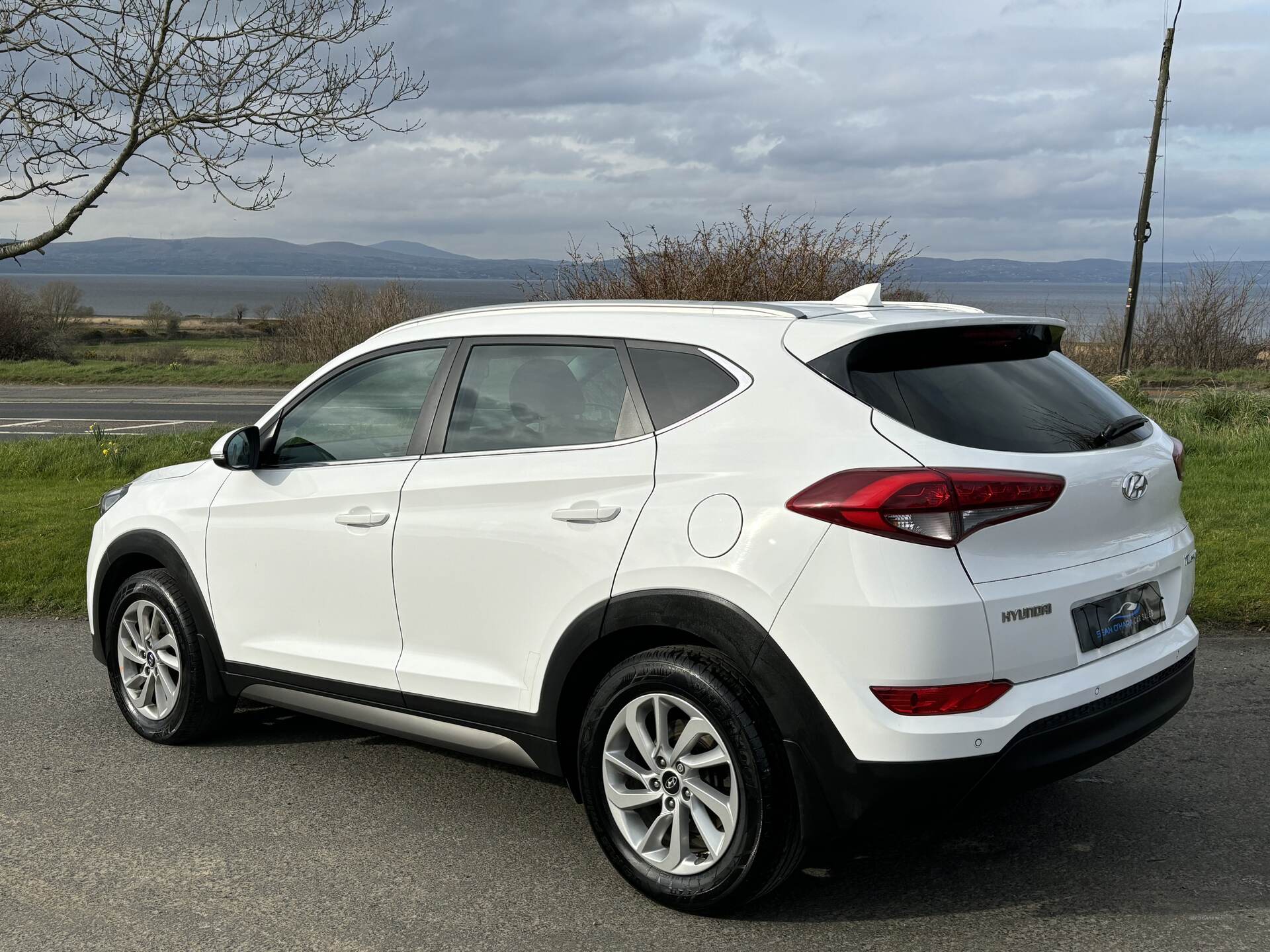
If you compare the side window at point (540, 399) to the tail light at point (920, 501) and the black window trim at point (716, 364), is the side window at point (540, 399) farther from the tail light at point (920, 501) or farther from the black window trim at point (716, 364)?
the tail light at point (920, 501)

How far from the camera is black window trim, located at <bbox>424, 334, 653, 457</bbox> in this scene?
3701 mm

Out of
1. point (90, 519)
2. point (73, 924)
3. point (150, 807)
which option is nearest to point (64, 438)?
point (90, 519)

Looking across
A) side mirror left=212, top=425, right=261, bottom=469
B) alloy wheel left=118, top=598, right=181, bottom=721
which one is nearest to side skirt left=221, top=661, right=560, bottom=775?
alloy wheel left=118, top=598, right=181, bottom=721

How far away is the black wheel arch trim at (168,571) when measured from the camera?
16.0ft

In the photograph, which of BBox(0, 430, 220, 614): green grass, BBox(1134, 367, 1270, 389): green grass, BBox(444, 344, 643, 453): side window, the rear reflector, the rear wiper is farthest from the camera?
BBox(1134, 367, 1270, 389): green grass

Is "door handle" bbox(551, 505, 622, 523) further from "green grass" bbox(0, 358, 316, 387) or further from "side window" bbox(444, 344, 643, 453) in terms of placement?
"green grass" bbox(0, 358, 316, 387)

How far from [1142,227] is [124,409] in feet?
71.2

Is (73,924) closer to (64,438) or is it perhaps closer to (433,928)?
(433,928)

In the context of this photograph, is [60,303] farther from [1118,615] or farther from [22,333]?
[1118,615]

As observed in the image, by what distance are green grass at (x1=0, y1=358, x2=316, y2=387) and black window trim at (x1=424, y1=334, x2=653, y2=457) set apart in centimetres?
2658

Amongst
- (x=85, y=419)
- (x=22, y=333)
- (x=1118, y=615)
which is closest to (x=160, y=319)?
(x=22, y=333)

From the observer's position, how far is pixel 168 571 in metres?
5.04

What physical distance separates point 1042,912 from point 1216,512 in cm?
648

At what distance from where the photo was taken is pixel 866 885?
3.68 meters
